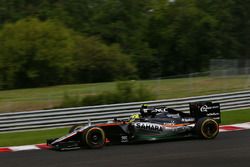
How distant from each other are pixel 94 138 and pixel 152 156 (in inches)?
74.9

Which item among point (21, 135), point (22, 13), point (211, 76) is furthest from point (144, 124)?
point (22, 13)

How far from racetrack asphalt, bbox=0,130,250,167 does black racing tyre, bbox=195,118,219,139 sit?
27 cm

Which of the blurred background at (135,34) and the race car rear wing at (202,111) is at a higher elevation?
the blurred background at (135,34)

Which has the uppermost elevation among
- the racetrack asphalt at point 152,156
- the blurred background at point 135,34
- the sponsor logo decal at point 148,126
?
the blurred background at point 135,34

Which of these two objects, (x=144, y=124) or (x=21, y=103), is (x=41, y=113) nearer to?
→ (x=21, y=103)

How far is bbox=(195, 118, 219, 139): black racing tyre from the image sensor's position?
12.8m

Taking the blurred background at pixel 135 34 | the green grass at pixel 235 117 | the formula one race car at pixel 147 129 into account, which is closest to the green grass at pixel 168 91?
the green grass at pixel 235 117

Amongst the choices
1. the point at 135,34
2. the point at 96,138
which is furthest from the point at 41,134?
the point at 135,34

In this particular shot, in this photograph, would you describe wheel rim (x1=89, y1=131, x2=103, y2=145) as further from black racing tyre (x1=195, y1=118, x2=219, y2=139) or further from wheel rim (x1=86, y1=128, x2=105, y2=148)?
black racing tyre (x1=195, y1=118, x2=219, y2=139)

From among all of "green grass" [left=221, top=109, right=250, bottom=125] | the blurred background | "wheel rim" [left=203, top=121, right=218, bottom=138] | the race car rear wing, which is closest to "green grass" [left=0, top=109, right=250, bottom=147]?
"green grass" [left=221, top=109, right=250, bottom=125]

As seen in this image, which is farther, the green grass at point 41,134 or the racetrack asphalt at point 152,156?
the green grass at point 41,134

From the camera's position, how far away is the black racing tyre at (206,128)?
12.8 meters

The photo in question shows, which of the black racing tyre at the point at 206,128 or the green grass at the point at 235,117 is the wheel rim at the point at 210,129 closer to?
the black racing tyre at the point at 206,128

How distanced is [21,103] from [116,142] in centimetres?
726
